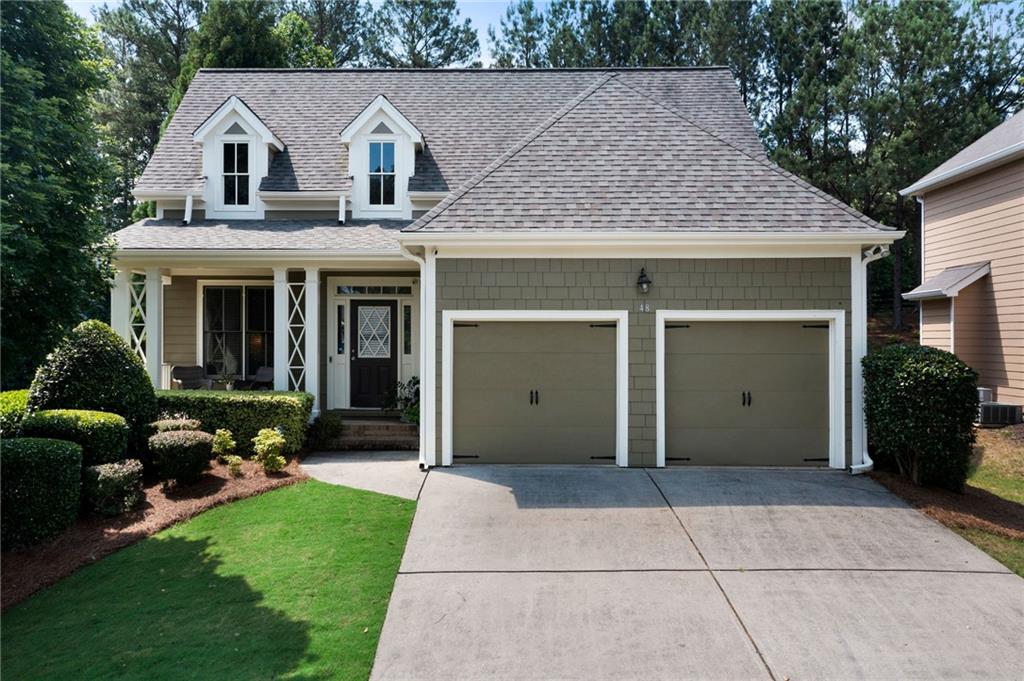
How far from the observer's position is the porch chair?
11.3 metres

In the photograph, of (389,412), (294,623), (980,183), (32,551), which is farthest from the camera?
(980,183)

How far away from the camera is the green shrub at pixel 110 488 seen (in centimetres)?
699

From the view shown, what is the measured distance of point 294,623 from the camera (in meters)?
4.75

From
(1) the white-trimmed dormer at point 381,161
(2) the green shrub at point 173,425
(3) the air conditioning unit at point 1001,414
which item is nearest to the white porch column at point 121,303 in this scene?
(2) the green shrub at point 173,425

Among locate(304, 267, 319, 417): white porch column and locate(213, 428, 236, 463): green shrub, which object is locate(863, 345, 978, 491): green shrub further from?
locate(213, 428, 236, 463): green shrub

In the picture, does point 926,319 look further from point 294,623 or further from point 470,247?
point 294,623

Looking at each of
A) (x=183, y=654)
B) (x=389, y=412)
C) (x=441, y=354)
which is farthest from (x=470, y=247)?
(x=183, y=654)

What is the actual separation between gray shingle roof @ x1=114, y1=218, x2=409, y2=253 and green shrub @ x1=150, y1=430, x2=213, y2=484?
367cm

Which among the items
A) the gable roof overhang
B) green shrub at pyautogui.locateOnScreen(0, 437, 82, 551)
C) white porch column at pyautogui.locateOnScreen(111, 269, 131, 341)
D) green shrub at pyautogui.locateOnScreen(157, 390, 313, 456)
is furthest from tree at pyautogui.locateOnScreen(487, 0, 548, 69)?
green shrub at pyautogui.locateOnScreen(0, 437, 82, 551)

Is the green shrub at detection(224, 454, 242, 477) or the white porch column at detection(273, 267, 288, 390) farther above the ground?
the white porch column at detection(273, 267, 288, 390)

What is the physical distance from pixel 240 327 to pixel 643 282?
8.14 meters

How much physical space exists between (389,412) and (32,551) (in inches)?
229

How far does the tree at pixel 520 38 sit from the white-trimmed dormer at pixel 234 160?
18.3 meters

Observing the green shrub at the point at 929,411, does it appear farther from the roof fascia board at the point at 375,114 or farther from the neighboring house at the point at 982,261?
the roof fascia board at the point at 375,114
